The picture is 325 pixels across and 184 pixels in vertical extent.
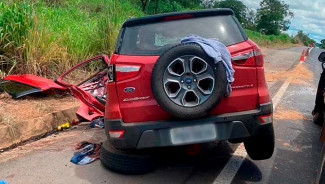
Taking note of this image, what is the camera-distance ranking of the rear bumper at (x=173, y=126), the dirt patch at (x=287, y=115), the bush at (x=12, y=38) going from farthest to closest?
the bush at (x=12, y=38) < the dirt patch at (x=287, y=115) < the rear bumper at (x=173, y=126)

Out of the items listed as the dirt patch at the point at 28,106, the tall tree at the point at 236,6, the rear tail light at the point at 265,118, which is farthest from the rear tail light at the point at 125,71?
the tall tree at the point at 236,6

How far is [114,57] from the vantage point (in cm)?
346

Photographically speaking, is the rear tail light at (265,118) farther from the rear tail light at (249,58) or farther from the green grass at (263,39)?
the green grass at (263,39)

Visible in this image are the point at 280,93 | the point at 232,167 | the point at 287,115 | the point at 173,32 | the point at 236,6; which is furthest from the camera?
the point at 236,6

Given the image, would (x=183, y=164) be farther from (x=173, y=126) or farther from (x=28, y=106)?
(x=28, y=106)

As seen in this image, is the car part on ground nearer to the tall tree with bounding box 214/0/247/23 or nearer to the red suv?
the red suv

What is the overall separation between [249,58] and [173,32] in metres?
0.83

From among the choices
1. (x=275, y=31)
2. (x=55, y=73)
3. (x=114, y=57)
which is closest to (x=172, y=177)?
(x=114, y=57)

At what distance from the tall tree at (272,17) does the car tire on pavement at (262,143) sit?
68479 millimetres

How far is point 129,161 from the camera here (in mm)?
3604

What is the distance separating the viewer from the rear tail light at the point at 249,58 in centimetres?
330

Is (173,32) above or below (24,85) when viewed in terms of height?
above

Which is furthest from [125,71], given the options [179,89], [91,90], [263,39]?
[263,39]

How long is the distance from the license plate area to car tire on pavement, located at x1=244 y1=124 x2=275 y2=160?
525 millimetres
